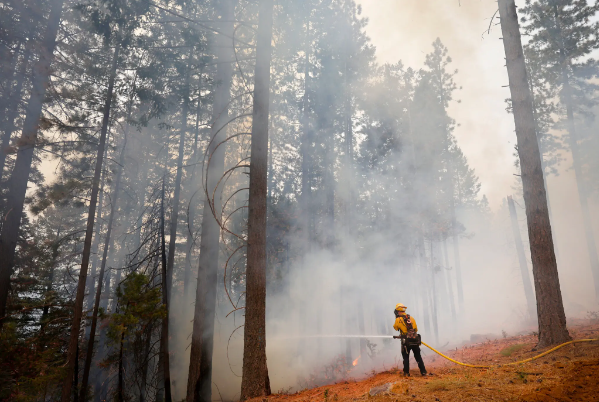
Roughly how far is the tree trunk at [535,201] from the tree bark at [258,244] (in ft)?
21.3

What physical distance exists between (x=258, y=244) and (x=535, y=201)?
23.1ft

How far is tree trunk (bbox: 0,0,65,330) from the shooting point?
30.1 feet

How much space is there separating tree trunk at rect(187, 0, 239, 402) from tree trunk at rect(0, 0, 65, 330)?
5192mm

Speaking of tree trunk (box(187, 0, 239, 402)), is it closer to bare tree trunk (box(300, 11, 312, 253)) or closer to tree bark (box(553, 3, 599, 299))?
bare tree trunk (box(300, 11, 312, 253))

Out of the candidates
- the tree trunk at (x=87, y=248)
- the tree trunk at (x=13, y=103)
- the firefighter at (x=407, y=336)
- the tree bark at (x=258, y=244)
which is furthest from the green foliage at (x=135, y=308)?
the firefighter at (x=407, y=336)

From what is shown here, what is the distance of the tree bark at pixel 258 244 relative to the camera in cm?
641

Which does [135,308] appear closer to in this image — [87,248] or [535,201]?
[87,248]

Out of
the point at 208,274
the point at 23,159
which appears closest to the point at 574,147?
the point at 208,274

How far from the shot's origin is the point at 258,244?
278 inches

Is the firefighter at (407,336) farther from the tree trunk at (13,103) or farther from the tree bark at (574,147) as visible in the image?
the tree bark at (574,147)

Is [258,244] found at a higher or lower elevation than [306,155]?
lower

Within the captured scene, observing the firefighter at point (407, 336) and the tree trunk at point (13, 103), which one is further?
the tree trunk at point (13, 103)

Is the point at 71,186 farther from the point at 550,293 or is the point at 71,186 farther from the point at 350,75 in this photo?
the point at 350,75

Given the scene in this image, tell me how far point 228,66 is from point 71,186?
6.25 m
